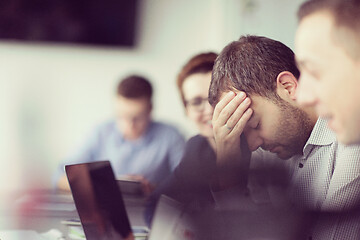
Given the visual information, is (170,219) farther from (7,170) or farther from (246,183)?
(7,170)

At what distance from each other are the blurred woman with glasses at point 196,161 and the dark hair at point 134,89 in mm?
693

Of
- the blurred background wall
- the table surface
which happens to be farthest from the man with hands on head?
the blurred background wall

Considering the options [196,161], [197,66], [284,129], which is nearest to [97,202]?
[196,161]

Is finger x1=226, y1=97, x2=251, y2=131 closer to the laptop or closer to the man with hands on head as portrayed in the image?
the man with hands on head

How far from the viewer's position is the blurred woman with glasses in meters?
0.75

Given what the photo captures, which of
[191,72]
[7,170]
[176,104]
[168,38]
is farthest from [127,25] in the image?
[191,72]

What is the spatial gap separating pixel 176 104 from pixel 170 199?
1856mm

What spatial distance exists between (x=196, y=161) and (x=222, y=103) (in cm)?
24

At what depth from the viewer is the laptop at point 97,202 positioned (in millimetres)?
712

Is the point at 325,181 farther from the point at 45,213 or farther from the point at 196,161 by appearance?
the point at 45,213

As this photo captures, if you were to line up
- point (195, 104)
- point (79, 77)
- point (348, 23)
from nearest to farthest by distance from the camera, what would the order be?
point (348, 23) → point (195, 104) → point (79, 77)

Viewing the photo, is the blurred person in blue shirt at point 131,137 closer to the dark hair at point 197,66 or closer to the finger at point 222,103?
the dark hair at point 197,66

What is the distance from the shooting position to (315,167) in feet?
2.09

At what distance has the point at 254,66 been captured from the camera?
63 cm
